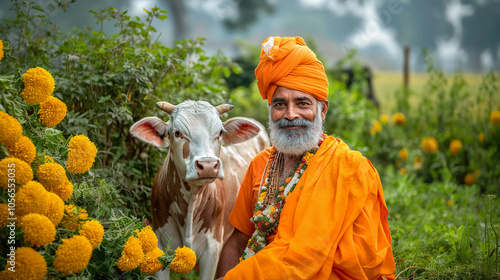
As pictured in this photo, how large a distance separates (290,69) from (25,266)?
2.08 meters

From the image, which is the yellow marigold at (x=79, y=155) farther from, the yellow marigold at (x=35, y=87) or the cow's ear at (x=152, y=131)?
the cow's ear at (x=152, y=131)

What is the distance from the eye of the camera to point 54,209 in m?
2.26

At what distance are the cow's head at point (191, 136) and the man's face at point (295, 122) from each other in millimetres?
403

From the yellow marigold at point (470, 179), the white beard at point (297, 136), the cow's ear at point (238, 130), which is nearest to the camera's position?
the white beard at point (297, 136)

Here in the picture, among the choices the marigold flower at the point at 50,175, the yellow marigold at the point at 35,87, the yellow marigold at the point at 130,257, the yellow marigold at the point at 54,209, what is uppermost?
the yellow marigold at the point at 35,87

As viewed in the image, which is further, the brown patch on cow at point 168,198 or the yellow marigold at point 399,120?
the yellow marigold at point 399,120

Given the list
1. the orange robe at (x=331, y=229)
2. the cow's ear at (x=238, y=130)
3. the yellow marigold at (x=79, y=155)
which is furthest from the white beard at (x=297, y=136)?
the yellow marigold at (x=79, y=155)

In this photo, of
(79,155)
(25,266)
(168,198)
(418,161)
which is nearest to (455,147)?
(418,161)

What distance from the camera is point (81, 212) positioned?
2.60 metres

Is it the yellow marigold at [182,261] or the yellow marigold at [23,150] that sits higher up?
the yellow marigold at [23,150]

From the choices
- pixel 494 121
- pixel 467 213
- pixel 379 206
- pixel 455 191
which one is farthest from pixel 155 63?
pixel 494 121

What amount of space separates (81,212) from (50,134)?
505 millimetres

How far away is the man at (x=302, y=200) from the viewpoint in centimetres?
283

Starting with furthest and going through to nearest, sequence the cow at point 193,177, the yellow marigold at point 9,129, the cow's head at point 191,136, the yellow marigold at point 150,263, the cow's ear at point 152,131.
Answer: the cow's ear at point 152,131 < the cow at point 193,177 < the cow's head at point 191,136 < the yellow marigold at point 150,263 < the yellow marigold at point 9,129
